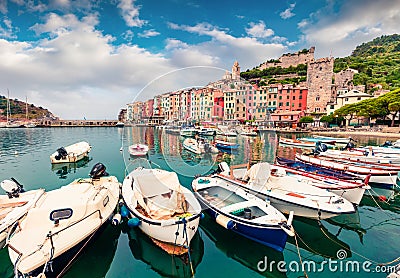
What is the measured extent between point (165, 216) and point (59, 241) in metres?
→ 2.91

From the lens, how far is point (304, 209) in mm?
7957

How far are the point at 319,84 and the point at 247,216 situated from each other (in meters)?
71.2

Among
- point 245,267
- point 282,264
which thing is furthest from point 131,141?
point 282,264

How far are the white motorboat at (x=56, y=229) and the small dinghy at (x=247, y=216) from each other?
12.1 ft

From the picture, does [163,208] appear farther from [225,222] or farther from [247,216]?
[247,216]

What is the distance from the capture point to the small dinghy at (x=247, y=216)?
617cm

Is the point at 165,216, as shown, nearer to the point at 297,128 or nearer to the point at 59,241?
the point at 59,241

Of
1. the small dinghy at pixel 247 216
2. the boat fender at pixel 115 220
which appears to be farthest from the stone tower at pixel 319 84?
the boat fender at pixel 115 220

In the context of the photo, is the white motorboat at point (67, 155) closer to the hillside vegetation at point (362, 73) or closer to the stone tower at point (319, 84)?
the hillside vegetation at point (362, 73)

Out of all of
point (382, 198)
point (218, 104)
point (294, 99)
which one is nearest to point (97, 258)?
point (218, 104)

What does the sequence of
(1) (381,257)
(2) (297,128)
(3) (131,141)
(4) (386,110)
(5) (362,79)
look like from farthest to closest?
(5) (362,79), (2) (297,128), (4) (386,110), (3) (131,141), (1) (381,257)

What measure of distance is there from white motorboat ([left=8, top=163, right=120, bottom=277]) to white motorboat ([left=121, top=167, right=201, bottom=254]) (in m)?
1.03

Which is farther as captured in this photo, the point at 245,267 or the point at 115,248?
the point at 115,248

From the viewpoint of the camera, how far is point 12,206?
311 inches
